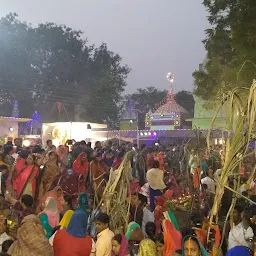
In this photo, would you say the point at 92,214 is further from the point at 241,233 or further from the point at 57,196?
the point at 241,233

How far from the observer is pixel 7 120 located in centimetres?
2592

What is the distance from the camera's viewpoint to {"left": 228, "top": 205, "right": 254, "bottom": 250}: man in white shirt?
5.23 metres

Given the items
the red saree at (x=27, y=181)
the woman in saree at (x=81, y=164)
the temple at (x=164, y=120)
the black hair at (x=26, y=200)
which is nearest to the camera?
the black hair at (x=26, y=200)

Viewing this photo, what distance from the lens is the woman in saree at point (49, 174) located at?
28.6 feet

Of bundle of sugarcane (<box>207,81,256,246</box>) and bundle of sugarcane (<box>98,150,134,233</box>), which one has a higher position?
bundle of sugarcane (<box>207,81,256,246</box>)

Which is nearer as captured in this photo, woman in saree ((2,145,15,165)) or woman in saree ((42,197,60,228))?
woman in saree ((42,197,60,228))

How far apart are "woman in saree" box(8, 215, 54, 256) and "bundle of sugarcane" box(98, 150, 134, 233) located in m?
1.98

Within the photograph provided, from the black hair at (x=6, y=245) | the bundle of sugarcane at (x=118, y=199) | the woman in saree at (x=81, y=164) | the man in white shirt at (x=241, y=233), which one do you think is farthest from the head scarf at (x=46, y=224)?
the woman in saree at (x=81, y=164)

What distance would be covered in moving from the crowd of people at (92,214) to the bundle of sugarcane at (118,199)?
0.38ft

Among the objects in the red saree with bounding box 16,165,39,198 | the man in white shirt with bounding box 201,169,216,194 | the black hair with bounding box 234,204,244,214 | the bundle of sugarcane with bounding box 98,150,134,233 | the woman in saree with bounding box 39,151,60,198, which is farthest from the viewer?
the man in white shirt with bounding box 201,169,216,194

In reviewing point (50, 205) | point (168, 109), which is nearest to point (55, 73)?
point (168, 109)

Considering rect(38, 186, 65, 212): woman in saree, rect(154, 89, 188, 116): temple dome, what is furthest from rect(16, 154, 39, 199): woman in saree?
rect(154, 89, 188, 116): temple dome

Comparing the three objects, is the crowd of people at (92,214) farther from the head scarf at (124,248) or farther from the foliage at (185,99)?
the foliage at (185,99)

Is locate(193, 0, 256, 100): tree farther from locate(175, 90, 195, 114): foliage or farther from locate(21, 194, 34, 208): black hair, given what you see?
locate(175, 90, 195, 114): foliage
